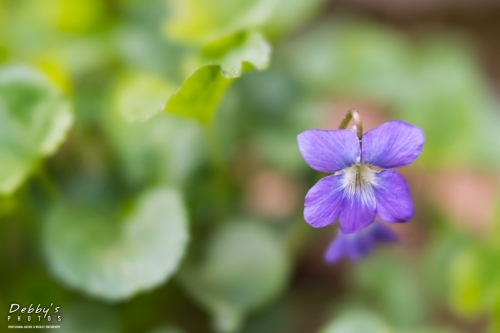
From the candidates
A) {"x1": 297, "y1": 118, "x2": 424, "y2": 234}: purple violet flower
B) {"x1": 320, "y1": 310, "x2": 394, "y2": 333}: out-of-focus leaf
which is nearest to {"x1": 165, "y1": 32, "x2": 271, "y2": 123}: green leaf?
{"x1": 297, "y1": 118, "x2": 424, "y2": 234}: purple violet flower

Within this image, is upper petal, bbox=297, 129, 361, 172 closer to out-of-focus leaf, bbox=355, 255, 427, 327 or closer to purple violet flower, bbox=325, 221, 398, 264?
purple violet flower, bbox=325, 221, 398, 264

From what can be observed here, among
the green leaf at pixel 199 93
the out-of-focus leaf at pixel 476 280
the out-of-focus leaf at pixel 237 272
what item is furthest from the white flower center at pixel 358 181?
the out-of-focus leaf at pixel 476 280

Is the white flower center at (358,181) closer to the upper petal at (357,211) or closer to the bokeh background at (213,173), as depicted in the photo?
the upper petal at (357,211)

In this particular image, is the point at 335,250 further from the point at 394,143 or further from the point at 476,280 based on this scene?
the point at 476,280

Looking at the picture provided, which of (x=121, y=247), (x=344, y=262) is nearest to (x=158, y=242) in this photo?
(x=121, y=247)

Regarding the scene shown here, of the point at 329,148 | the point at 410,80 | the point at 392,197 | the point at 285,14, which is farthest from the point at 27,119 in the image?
the point at 410,80

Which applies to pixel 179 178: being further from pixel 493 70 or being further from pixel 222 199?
pixel 493 70
